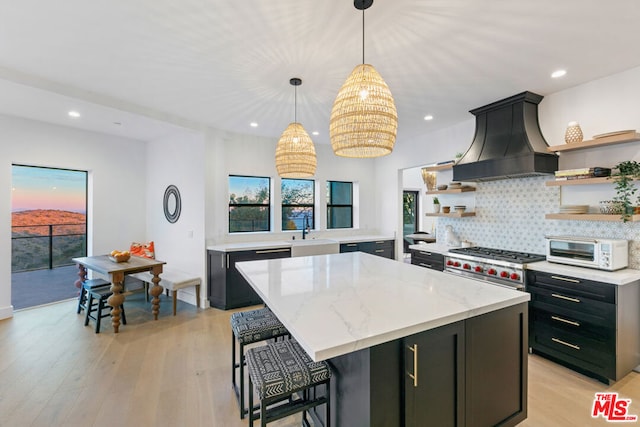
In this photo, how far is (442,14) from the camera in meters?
1.90

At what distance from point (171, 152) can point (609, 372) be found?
6012mm

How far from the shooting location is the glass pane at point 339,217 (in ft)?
19.3

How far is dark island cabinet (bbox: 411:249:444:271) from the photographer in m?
3.87

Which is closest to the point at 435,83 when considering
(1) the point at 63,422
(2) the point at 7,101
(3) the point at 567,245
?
(3) the point at 567,245

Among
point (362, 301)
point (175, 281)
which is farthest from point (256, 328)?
point (175, 281)

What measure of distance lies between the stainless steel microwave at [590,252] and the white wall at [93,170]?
6229 mm

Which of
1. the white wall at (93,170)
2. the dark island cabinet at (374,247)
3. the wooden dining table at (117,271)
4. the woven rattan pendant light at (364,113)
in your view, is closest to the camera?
the woven rattan pendant light at (364,113)

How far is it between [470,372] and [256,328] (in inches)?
54.8

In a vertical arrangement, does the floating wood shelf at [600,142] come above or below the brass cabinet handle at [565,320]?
above

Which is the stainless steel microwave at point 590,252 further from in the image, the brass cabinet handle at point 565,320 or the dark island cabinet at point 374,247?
the dark island cabinet at point 374,247

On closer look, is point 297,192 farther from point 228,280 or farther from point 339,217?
point 228,280

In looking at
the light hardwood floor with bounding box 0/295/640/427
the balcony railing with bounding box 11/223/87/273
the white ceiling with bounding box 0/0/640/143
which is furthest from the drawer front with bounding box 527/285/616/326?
the balcony railing with bounding box 11/223/87/273

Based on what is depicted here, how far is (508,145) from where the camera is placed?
3.25 metres

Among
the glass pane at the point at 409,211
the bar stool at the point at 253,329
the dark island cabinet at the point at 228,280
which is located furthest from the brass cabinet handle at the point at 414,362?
the glass pane at the point at 409,211
